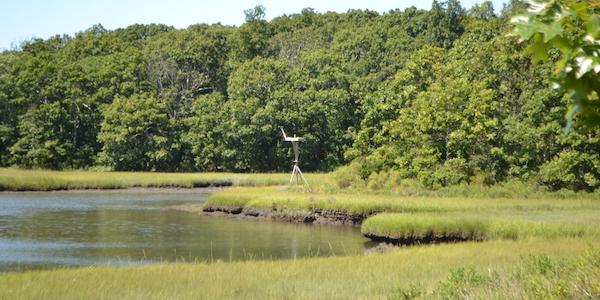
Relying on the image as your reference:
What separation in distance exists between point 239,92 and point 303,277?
65.8 metres

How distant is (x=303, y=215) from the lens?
3809cm

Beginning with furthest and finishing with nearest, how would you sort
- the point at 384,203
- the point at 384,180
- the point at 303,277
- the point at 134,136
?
the point at 134,136
the point at 384,180
the point at 384,203
the point at 303,277

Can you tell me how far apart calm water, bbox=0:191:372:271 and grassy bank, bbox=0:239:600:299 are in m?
4.30

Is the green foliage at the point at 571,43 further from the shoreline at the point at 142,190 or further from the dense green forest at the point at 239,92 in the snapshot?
the shoreline at the point at 142,190

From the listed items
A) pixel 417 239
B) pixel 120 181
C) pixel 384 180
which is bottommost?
pixel 417 239

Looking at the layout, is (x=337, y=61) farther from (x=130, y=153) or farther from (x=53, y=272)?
(x=53, y=272)

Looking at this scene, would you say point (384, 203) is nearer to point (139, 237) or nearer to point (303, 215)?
point (303, 215)

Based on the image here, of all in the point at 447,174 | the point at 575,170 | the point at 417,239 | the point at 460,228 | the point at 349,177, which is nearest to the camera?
the point at 460,228

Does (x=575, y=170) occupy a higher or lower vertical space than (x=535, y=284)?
higher

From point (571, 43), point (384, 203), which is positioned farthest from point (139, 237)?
point (571, 43)

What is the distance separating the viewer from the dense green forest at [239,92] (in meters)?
55.0

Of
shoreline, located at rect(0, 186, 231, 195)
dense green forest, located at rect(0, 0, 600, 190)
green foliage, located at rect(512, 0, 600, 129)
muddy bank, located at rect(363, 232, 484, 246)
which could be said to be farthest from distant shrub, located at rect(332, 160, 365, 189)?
green foliage, located at rect(512, 0, 600, 129)

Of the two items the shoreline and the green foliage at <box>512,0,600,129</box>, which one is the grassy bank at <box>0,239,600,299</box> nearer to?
the green foliage at <box>512,0,600,129</box>

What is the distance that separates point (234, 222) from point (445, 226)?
43.9 ft
